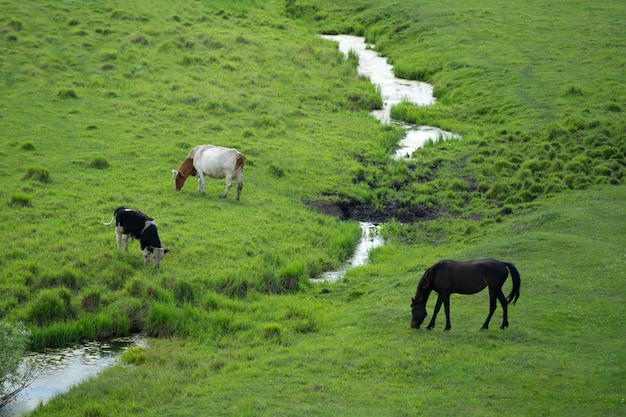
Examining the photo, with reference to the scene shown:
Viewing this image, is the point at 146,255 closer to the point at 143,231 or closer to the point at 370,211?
the point at 143,231

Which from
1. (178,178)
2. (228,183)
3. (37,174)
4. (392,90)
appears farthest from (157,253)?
(392,90)

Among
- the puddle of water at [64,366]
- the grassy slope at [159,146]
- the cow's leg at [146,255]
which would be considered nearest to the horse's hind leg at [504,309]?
the grassy slope at [159,146]

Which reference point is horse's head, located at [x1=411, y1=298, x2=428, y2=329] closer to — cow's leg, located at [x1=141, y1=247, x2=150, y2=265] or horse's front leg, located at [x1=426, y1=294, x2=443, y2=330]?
horse's front leg, located at [x1=426, y1=294, x2=443, y2=330]

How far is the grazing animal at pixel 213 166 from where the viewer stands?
24.9 metres

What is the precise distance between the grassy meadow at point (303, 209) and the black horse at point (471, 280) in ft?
2.41

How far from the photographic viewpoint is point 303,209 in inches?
1049

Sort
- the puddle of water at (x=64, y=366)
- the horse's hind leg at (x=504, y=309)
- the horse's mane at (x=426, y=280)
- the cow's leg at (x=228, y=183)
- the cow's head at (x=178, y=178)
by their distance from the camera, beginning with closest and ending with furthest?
the puddle of water at (x=64, y=366)
the horse's hind leg at (x=504, y=309)
the horse's mane at (x=426, y=280)
the cow's leg at (x=228, y=183)
the cow's head at (x=178, y=178)

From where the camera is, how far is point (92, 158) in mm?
27578

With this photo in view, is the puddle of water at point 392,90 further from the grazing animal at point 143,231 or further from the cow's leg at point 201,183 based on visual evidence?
the grazing animal at point 143,231

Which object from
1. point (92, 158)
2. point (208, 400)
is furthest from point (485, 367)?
point (92, 158)

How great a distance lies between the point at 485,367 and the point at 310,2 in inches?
1911

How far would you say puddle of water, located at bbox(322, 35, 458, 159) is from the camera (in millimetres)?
35469

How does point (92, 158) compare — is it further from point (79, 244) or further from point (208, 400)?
point (208, 400)

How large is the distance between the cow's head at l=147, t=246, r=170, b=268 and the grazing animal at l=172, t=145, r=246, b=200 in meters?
5.29
